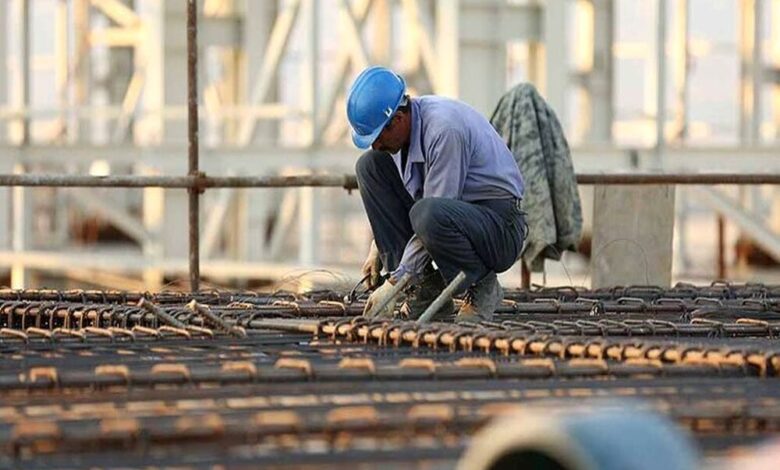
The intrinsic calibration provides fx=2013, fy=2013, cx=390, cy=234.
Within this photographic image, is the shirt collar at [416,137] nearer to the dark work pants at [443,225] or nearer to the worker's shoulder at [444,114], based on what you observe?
the worker's shoulder at [444,114]

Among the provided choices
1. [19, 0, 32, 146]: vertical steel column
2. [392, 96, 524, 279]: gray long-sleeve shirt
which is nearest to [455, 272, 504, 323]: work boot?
[392, 96, 524, 279]: gray long-sleeve shirt

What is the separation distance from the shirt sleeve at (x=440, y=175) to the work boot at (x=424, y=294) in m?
0.23

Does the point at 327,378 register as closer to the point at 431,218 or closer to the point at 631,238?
the point at 431,218

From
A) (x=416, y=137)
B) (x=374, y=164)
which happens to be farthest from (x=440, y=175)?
(x=374, y=164)

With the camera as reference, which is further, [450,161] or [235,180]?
[235,180]

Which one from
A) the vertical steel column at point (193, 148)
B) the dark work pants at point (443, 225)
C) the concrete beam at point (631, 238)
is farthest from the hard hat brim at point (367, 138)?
the concrete beam at point (631, 238)

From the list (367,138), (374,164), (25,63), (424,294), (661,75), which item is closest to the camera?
(367,138)

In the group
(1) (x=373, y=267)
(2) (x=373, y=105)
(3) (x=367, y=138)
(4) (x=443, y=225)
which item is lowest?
(1) (x=373, y=267)

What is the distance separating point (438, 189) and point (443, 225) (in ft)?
0.67

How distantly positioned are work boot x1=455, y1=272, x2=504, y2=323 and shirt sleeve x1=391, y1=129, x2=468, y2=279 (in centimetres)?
28

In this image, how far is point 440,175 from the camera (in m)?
8.20

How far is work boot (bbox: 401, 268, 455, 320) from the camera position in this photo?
27.7 feet

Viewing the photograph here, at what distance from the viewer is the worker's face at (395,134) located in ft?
26.8

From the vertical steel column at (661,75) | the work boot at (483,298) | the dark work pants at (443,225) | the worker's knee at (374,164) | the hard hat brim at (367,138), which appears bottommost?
the work boot at (483,298)
